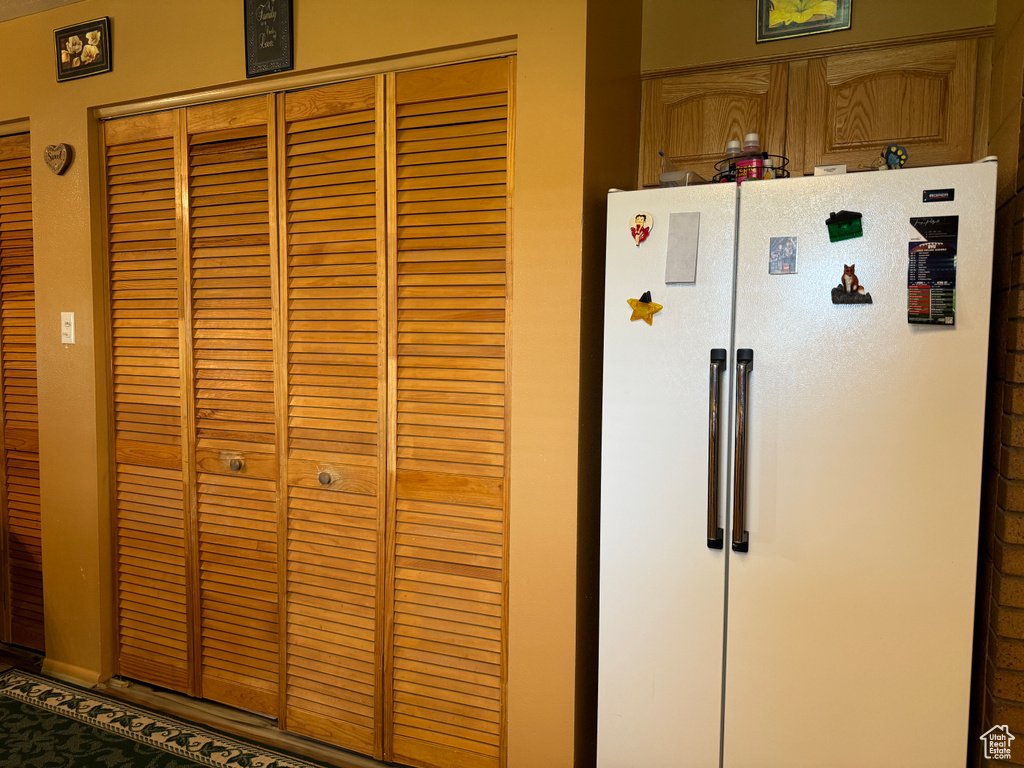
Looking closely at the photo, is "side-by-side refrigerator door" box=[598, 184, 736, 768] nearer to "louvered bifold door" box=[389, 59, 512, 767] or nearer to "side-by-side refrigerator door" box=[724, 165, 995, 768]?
"side-by-side refrigerator door" box=[724, 165, 995, 768]

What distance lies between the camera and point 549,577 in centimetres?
185

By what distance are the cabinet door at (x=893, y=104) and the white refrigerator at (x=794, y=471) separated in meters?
0.50

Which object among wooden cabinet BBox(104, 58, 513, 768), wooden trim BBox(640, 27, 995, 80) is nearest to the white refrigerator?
wooden cabinet BBox(104, 58, 513, 768)

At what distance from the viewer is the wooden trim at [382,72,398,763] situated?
2.00m

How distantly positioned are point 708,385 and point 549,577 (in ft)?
2.22

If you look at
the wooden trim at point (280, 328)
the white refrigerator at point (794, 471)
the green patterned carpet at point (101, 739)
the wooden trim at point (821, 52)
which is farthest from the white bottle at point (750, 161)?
the green patterned carpet at point (101, 739)

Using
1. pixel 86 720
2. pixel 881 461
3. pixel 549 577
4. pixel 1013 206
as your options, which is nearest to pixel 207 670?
pixel 86 720

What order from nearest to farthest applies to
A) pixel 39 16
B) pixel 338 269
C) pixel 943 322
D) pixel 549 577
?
A: pixel 943 322
pixel 549 577
pixel 338 269
pixel 39 16

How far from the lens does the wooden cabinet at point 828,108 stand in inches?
72.3

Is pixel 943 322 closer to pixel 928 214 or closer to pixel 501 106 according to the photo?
pixel 928 214

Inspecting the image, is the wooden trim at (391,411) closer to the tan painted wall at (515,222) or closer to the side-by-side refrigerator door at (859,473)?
the tan painted wall at (515,222)

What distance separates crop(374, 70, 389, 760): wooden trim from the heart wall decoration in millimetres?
1294

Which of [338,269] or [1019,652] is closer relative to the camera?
[1019,652]

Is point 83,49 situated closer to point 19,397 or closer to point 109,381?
point 109,381
